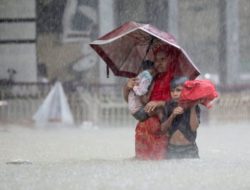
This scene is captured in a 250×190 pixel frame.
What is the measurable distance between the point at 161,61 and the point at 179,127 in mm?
690

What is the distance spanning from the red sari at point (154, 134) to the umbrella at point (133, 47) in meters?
0.24

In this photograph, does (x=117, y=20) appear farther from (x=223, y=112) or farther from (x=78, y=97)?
(x=223, y=112)

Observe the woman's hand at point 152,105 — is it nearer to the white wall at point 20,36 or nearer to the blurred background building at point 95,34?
the blurred background building at point 95,34

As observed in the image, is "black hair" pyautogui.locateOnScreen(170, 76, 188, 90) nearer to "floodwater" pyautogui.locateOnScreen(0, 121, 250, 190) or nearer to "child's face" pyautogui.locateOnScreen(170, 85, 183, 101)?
"child's face" pyautogui.locateOnScreen(170, 85, 183, 101)

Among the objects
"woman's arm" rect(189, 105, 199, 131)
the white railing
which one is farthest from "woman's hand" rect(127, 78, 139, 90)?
the white railing

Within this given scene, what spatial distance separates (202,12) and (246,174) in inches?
448

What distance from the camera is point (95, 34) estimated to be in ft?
57.1

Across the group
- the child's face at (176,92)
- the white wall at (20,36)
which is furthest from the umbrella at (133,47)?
the white wall at (20,36)

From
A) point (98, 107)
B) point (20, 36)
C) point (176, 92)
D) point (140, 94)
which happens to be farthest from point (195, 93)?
point (20, 36)

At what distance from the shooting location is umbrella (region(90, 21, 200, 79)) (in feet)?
25.5

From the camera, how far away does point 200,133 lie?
14.6 meters

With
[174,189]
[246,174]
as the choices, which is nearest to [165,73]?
[246,174]

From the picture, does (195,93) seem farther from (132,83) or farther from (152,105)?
(132,83)

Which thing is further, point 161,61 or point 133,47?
point 133,47
